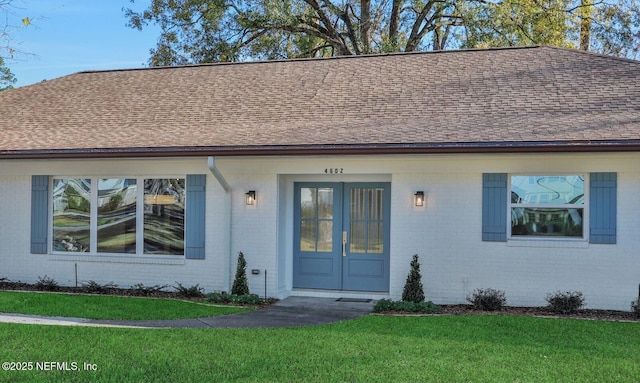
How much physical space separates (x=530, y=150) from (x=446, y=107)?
248 cm

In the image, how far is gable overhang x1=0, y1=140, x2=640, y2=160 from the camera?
363 inches

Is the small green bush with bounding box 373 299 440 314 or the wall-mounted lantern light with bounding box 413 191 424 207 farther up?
the wall-mounted lantern light with bounding box 413 191 424 207

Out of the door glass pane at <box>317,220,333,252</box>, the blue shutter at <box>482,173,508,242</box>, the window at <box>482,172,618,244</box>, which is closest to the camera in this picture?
the window at <box>482,172,618,244</box>

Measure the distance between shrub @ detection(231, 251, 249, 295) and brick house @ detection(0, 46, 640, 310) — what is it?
269mm

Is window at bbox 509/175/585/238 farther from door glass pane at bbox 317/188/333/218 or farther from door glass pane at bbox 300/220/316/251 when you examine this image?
door glass pane at bbox 300/220/316/251

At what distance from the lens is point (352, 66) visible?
1476 cm

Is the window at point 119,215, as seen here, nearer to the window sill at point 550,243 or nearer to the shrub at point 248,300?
the shrub at point 248,300

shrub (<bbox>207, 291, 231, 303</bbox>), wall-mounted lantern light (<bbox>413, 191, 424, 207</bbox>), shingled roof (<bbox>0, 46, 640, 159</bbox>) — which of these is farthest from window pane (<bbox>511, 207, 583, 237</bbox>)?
shrub (<bbox>207, 291, 231, 303</bbox>)

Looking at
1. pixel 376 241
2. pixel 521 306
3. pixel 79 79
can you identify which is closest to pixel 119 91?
pixel 79 79

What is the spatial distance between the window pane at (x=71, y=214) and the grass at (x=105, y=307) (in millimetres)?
1674

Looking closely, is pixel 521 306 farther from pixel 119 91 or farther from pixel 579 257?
pixel 119 91

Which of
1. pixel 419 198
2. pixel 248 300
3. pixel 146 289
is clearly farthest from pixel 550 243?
pixel 146 289

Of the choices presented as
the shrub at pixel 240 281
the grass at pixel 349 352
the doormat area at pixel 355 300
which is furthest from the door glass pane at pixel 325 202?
the grass at pixel 349 352

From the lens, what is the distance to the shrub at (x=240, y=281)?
1096 cm
